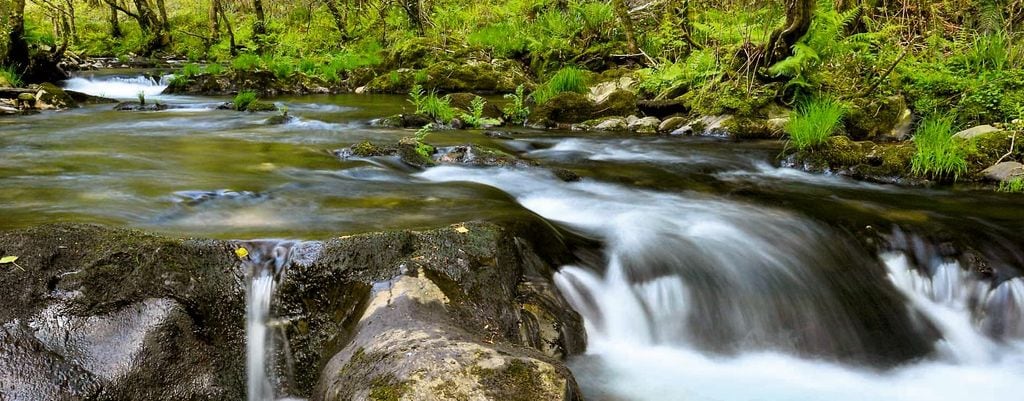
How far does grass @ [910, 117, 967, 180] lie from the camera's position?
5.95 m

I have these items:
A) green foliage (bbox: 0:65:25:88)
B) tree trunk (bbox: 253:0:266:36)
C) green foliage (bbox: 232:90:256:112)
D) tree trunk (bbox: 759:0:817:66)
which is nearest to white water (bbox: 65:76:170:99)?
green foliage (bbox: 0:65:25:88)

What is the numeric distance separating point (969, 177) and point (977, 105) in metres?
1.57

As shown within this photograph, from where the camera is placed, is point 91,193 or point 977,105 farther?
point 977,105

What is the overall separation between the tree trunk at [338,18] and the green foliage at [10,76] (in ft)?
30.8

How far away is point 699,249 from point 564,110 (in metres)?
5.73

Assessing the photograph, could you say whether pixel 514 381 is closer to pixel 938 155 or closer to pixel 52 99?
pixel 938 155

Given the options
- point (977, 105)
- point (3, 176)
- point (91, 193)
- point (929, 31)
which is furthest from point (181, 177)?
point (929, 31)

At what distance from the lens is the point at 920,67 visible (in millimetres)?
8227

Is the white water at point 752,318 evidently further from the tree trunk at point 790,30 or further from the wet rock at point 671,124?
the wet rock at point 671,124

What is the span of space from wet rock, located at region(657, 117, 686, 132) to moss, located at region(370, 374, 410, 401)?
296 inches

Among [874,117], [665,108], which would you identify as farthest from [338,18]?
[874,117]

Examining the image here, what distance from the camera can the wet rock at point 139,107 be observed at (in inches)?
419

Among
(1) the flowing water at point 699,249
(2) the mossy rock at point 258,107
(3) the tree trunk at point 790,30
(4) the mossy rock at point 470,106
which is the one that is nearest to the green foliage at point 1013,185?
(1) the flowing water at point 699,249

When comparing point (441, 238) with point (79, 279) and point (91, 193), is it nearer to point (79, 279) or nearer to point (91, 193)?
point (79, 279)
